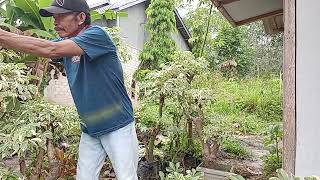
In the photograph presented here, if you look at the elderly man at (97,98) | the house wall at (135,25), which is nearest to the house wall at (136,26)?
the house wall at (135,25)

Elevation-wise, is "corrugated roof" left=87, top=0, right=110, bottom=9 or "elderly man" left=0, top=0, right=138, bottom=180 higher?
"corrugated roof" left=87, top=0, right=110, bottom=9

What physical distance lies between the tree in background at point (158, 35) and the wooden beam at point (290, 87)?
33.6 feet

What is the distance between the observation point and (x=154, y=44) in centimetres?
1305

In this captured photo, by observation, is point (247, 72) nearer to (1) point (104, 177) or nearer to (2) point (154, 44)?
(2) point (154, 44)

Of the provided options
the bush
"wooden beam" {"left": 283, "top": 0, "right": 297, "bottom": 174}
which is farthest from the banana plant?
the bush

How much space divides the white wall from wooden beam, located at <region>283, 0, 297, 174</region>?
42mm

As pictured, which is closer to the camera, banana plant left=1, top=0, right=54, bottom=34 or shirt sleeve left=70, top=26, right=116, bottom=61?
shirt sleeve left=70, top=26, right=116, bottom=61

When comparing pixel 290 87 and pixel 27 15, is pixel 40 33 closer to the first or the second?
pixel 27 15

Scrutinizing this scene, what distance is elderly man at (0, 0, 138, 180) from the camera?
2283 millimetres

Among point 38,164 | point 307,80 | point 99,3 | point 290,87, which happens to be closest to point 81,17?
point 38,164

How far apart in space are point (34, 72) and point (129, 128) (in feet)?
3.45

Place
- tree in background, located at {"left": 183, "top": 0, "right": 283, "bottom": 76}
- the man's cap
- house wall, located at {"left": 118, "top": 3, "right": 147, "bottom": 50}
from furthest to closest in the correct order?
house wall, located at {"left": 118, "top": 3, "right": 147, "bottom": 50}
tree in background, located at {"left": 183, "top": 0, "right": 283, "bottom": 76}
the man's cap

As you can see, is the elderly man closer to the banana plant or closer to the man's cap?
the man's cap

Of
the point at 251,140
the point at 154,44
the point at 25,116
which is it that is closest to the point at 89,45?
the point at 25,116
